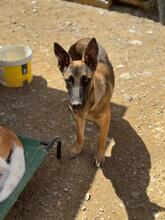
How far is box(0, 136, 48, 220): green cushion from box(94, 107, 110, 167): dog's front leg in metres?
0.56

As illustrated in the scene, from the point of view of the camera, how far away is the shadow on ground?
143 inches

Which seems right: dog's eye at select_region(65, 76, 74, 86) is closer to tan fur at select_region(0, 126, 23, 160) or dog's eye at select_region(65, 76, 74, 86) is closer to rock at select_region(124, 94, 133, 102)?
tan fur at select_region(0, 126, 23, 160)

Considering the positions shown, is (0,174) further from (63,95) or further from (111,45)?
(111,45)

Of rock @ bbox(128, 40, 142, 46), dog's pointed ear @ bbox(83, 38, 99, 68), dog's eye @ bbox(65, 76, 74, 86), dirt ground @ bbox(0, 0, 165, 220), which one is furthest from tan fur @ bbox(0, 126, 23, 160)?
rock @ bbox(128, 40, 142, 46)

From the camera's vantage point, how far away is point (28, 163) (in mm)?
3615

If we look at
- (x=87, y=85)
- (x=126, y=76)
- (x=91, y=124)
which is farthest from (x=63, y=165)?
(x=126, y=76)

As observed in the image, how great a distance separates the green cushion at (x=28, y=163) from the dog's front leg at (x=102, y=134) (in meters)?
0.56

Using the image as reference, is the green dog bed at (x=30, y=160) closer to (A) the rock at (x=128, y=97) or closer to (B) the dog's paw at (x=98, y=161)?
(B) the dog's paw at (x=98, y=161)

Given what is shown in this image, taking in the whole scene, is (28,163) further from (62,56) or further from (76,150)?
(62,56)

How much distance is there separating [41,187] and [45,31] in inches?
124

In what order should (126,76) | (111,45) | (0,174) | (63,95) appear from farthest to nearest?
(111,45)
(126,76)
(63,95)
(0,174)

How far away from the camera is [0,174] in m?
3.49

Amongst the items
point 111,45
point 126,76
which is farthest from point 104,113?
point 111,45

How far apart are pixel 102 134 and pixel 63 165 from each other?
0.45 metres
